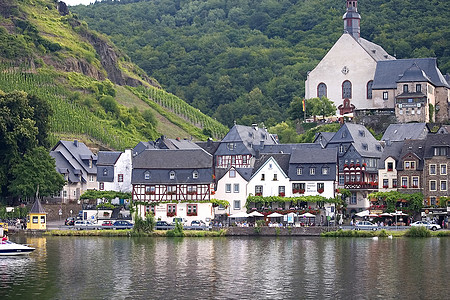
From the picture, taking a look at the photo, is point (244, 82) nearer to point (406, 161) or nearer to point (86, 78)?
point (86, 78)

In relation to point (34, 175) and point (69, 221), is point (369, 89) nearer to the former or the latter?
point (69, 221)

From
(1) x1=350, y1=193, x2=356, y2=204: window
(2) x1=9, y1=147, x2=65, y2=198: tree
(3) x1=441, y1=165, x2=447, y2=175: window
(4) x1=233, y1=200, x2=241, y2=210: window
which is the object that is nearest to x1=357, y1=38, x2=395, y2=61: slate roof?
(1) x1=350, y1=193, x2=356, y2=204: window

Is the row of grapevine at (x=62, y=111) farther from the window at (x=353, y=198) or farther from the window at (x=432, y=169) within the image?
the window at (x=432, y=169)

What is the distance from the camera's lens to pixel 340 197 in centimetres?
9250

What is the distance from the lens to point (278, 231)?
269 feet

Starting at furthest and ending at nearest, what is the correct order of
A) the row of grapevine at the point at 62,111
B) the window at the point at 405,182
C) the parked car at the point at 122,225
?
the row of grapevine at the point at 62,111, the window at the point at 405,182, the parked car at the point at 122,225

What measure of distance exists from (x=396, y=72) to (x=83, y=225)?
48.5 metres

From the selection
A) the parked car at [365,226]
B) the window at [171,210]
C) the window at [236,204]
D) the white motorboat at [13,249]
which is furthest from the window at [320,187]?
the white motorboat at [13,249]

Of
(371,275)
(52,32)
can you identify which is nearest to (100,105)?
(52,32)

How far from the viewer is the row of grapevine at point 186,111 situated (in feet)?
546

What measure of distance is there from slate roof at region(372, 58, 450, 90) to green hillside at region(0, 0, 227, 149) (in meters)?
36.2

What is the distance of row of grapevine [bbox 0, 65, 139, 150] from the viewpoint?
13238cm

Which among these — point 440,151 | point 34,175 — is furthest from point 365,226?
point 34,175

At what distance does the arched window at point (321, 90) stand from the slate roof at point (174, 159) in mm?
Answer: 35820
